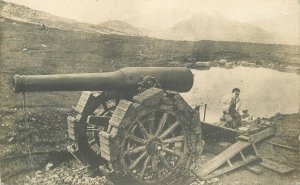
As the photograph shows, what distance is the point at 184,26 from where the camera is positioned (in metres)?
9.48

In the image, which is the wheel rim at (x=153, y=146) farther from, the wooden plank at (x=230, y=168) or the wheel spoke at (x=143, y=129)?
the wooden plank at (x=230, y=168)

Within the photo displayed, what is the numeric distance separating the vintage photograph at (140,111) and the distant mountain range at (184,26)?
1.6 inches

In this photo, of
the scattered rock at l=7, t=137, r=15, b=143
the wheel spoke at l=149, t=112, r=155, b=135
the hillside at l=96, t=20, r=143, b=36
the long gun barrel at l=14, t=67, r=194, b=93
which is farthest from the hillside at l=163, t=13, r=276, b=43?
the scattered rock at l=7, t=137, r=15, b=143

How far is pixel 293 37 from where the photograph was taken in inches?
276

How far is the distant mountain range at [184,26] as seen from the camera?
721 centimetres

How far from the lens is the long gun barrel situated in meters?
4.71

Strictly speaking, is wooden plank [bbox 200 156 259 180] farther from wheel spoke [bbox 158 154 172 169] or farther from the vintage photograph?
wheel spoke [bbox 158 154 172 169]

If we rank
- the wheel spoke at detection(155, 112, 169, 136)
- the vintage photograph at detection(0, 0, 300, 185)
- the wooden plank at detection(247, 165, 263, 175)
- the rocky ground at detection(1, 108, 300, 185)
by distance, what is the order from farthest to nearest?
the wooden plank at detection(247, 165, 263, 175), the rocky ground at detection(1, 108, 300, 185), the wheel spoke at detection(155, 112, 169, 136), the vintage photograph at detection(0, 0, 300, 185)

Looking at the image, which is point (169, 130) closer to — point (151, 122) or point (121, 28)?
point (151, 122)

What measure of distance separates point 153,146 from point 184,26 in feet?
16.4

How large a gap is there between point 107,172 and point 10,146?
2009 mm

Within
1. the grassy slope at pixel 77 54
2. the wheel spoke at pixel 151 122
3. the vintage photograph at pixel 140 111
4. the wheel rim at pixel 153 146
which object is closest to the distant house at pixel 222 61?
the grassy slope at pixel 77 54

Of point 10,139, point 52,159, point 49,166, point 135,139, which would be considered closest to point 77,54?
point 10,139

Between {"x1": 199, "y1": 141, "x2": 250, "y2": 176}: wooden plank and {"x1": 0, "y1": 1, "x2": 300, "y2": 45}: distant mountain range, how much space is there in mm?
2264
